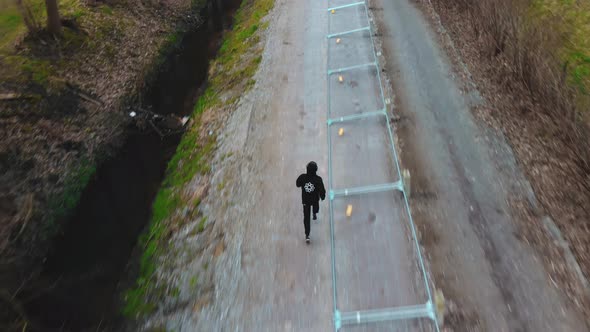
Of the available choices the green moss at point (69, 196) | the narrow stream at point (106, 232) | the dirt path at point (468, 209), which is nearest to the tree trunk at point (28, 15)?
the narrow stream at point (106, 232)

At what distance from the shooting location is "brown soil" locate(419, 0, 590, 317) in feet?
25.8

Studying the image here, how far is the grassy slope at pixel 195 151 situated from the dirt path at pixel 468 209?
6.34 meters

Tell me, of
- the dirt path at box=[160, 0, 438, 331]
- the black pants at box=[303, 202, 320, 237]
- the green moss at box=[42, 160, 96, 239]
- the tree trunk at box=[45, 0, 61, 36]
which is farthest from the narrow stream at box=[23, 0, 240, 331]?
the tree trunk at box=[45, 0, 61, 36]

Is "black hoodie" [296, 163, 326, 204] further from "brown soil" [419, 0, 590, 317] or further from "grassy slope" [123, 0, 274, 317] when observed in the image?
"brown soil" [419, 0, 590, 317]

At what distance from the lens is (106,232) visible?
11.9 metres

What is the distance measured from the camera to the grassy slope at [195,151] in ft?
31.2

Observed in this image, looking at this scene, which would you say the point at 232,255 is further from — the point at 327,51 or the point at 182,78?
the point at 182,78

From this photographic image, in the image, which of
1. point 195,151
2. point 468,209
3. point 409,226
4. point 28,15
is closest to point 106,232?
point 195,151

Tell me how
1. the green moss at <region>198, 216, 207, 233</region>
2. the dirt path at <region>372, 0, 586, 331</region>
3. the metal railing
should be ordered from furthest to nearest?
the green moss at <region>198, 216, 207, 233</region>, the metal railing, the dirt path at <region>372, 0, 586, 331</region>

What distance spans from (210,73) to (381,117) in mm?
9667

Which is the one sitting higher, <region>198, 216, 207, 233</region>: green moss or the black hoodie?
the black hoodie

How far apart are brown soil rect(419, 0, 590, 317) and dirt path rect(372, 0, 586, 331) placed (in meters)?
0.28

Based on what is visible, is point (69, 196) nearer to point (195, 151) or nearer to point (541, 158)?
point (195, 151)

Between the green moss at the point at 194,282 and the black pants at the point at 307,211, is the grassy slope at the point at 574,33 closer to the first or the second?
the black pants at the point at 307,211
